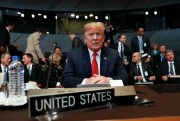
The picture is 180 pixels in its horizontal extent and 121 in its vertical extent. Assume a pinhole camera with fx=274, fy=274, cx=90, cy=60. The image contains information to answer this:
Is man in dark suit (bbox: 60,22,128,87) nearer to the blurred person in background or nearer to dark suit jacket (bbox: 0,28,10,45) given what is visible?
dark suit jacket (bbox: 0,28,10,45)

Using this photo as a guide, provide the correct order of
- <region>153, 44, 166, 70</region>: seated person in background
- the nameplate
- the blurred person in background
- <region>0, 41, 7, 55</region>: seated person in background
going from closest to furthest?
the nameplate → <region>0, 41, 7, 55</region>: seated person in background → the blurred person in background → <region>153, 44, 166, 70</region>: seated person in background

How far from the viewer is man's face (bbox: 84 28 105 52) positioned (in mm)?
2031

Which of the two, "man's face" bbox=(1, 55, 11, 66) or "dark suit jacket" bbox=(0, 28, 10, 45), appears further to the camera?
"dark suit jacket" bbox=(0, 28, 10, 45)

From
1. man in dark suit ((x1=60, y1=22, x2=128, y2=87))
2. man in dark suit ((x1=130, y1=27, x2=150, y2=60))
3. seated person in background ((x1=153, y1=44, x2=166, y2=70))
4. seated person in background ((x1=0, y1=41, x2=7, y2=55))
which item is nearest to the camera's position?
man in dark suit ((x1=60, y1=22, x2=128, y2=87))

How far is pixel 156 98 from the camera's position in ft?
4.74

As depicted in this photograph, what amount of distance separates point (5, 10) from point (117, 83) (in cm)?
930

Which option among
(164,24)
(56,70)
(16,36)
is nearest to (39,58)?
(56,70)

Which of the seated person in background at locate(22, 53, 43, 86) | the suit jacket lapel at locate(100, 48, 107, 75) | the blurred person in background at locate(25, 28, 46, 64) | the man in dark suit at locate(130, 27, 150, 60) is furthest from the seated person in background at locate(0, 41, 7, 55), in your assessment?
the suit jacket lapel at locate(100, 48, 107, 75)

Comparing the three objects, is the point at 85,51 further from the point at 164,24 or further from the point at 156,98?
the point at 164,24

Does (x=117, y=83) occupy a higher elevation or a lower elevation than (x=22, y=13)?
lower

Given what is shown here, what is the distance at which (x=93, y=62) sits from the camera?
2086mm

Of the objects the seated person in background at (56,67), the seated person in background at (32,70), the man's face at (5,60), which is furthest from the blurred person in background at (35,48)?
the man's face at (5,60)

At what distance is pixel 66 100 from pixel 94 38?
1025 millimetres

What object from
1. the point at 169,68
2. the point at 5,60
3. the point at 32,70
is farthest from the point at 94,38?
the point at 169,68
